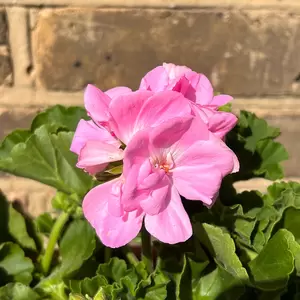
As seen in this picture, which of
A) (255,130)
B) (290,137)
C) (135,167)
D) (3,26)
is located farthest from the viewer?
(290,137)

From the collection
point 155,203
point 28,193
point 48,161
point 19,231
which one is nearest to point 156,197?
point 155,203

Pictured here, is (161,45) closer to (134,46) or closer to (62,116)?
(134,46)

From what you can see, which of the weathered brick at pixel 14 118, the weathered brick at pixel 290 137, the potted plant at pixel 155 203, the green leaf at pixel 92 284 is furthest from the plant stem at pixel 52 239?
the weathered brick at pixel 290 137

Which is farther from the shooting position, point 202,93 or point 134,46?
point 134,46

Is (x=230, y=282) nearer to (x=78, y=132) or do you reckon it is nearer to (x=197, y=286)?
(x=197, y=286)

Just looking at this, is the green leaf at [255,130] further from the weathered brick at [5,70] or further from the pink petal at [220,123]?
the weathered brick at [5,70]

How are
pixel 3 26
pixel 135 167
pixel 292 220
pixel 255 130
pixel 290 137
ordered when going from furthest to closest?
pixel 290 137 → pixel 3 26 → pixel 255 130 → pixel 292 220 → pixel 135 167
